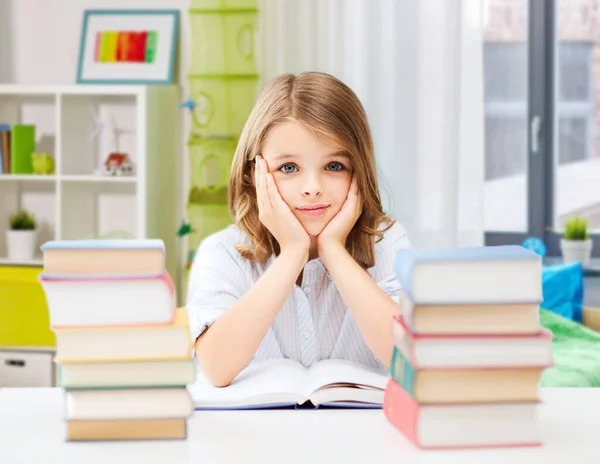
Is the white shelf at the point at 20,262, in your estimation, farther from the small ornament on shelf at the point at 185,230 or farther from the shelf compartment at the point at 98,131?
the small ornament on shelf at the point at 185,230

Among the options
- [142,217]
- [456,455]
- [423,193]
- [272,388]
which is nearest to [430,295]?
[456,455]

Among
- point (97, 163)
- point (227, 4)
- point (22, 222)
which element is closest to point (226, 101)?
point (227, 4)

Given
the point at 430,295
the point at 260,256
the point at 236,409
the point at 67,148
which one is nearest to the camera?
the point at 430,295

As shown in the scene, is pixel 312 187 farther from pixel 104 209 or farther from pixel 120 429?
pixel 104 209

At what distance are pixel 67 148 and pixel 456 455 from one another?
289cm

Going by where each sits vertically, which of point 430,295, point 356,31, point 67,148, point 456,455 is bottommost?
point 456,455

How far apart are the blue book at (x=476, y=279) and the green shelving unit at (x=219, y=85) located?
8.18 feet

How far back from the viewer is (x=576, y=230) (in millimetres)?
3238

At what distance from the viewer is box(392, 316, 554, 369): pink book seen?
31.3 inches

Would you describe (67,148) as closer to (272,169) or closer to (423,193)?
(423,193)

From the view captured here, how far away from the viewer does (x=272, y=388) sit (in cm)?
100

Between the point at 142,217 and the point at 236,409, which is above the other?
the point at 142,217

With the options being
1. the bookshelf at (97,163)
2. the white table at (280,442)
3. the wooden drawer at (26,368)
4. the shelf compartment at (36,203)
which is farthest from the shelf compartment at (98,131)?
the white table at (280,442)

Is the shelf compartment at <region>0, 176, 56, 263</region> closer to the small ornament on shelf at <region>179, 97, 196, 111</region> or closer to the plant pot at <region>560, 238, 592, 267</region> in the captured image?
the small ornament on shelf at <region>179, 97, 196, 111</region>
